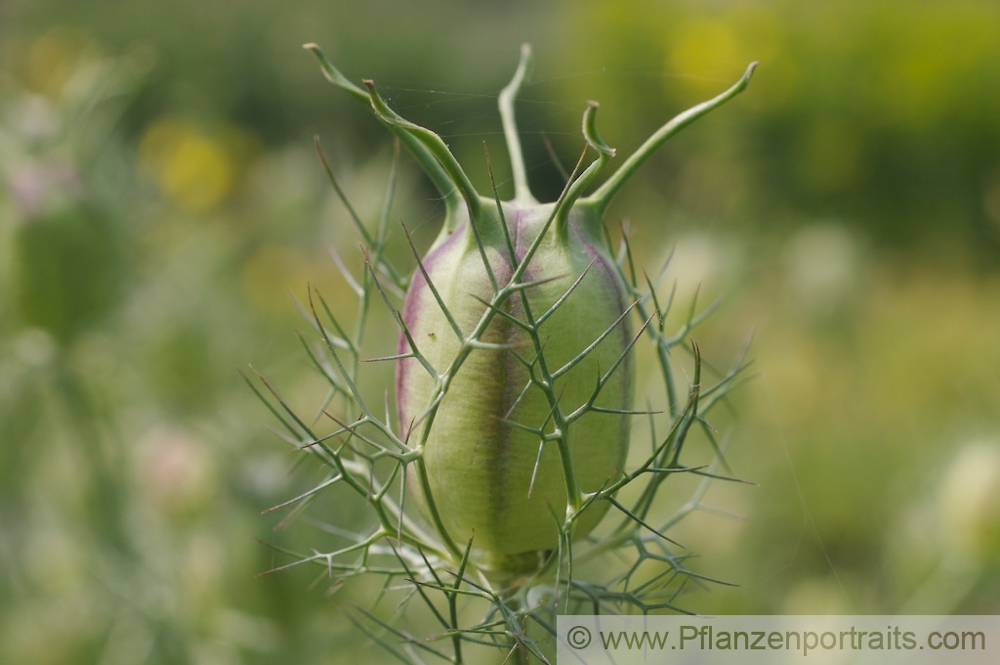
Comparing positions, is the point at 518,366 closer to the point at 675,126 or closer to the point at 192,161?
the point at 675,126

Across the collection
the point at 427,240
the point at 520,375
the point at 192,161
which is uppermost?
the point at 192,161

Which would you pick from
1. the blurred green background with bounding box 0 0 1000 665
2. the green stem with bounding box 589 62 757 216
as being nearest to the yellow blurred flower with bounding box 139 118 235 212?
the blurred green background with bounding box 0 0 1000 665

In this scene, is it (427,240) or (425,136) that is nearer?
(425,136)

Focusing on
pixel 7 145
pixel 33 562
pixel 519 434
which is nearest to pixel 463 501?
pixel 519 434

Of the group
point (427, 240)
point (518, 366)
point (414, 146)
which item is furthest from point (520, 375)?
point (427, 240)

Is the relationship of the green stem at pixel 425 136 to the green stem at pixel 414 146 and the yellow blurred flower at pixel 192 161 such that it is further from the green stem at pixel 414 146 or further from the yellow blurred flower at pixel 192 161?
the yellow blurred flower at pixel 192 161

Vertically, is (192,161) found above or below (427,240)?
above

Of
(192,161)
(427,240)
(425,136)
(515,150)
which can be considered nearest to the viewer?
(425,136)

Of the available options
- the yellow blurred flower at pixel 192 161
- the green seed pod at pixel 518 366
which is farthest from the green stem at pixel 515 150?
the yellow blurred flower at pixel 192 161
